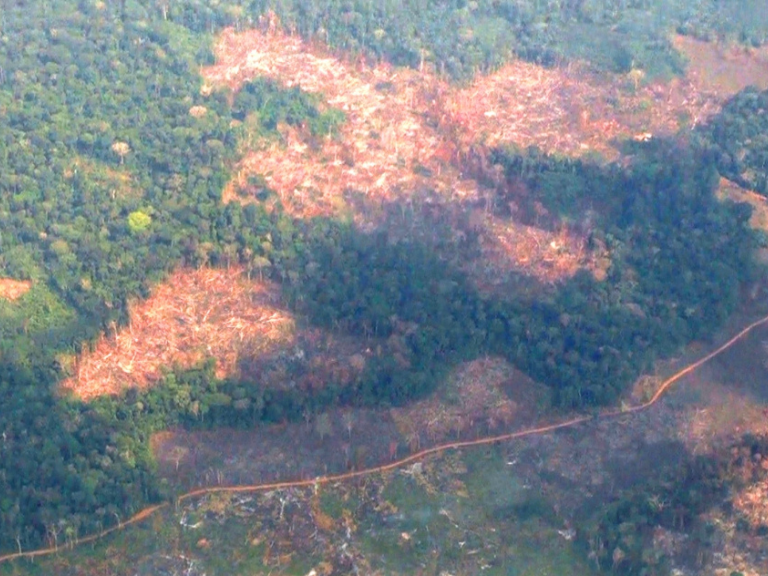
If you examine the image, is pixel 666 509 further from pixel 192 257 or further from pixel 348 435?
pixel 192 257

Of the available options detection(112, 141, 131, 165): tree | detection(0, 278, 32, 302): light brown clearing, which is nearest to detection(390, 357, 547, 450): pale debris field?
detection(0, 278, 32, 302): light brown clearing

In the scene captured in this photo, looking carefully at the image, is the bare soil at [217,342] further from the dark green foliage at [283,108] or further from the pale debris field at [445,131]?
the dark green foliage at [283,108]

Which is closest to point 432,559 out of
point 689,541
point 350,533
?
point 350,533

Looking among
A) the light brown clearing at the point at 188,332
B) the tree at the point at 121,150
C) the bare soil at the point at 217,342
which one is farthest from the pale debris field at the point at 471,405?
the tree at the point at 121,150

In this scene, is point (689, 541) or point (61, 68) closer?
point (689, 541)

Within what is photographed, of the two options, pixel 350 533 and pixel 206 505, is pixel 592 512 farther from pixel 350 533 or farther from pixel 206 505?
pixel 206 505
